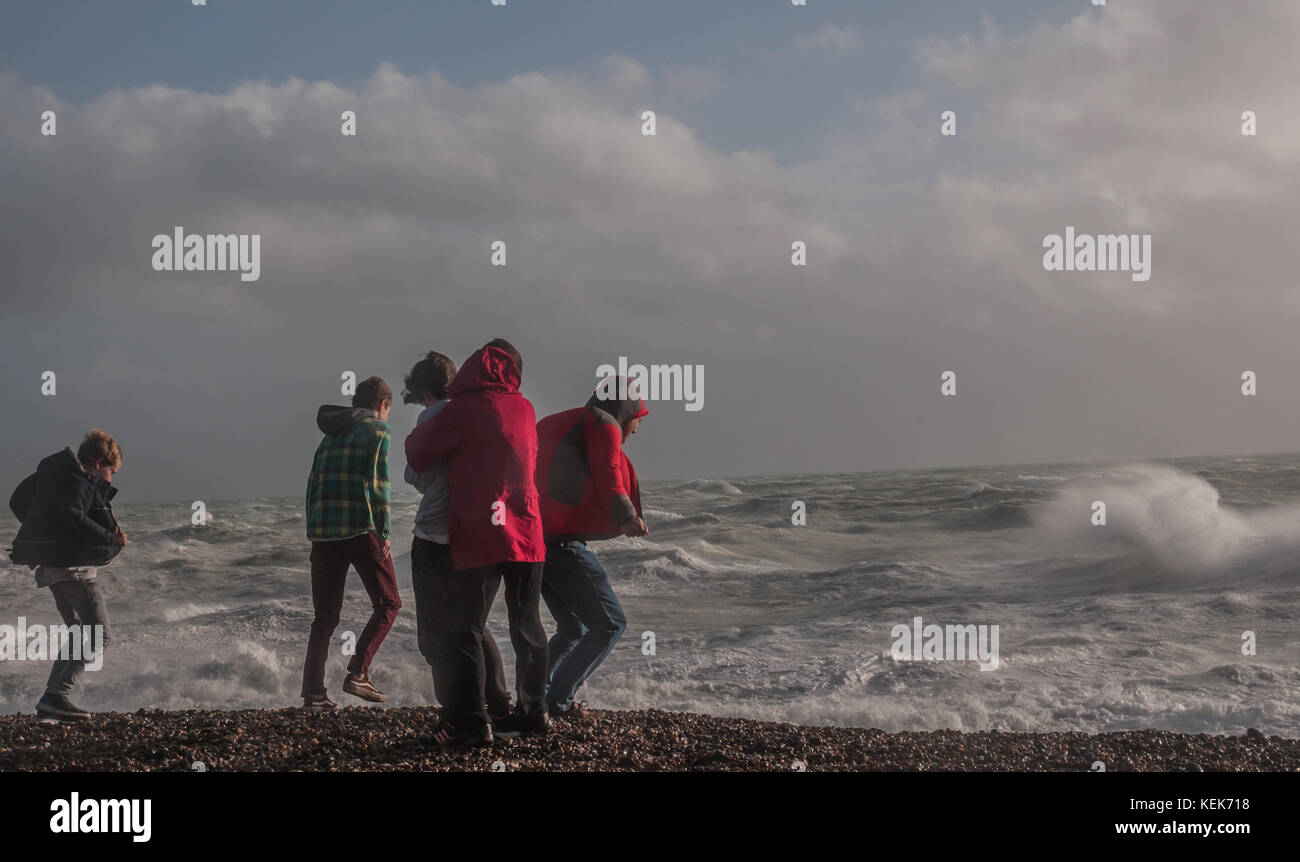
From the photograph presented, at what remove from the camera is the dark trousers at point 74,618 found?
5512mm

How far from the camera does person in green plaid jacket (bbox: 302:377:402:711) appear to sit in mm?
5258

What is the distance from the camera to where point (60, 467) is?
5.53 m

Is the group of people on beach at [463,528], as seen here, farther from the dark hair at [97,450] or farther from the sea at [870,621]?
the sea at [870,621]

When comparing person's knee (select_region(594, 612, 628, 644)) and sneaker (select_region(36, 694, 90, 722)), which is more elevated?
person's knee (select_region(594, 612, 628, 644))

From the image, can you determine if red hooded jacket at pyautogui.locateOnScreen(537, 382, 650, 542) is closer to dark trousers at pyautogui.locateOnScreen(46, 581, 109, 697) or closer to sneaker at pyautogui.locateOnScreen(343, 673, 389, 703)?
sneaker at pyautogui.locateOnScreen(343, 673, 389, 703)

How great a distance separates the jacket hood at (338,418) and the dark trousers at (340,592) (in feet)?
2.07

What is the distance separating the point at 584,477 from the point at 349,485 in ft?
5.02

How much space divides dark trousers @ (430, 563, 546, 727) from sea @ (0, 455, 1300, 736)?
286 centimetres

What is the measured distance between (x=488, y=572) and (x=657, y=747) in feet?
4.07

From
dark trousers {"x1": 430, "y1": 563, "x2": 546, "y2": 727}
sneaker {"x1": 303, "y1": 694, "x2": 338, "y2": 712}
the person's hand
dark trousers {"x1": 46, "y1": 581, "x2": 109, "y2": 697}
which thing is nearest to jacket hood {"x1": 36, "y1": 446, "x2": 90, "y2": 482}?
dark trousers {"x1": 46, "y1": 581, "x2": 109, "y2": 697}
